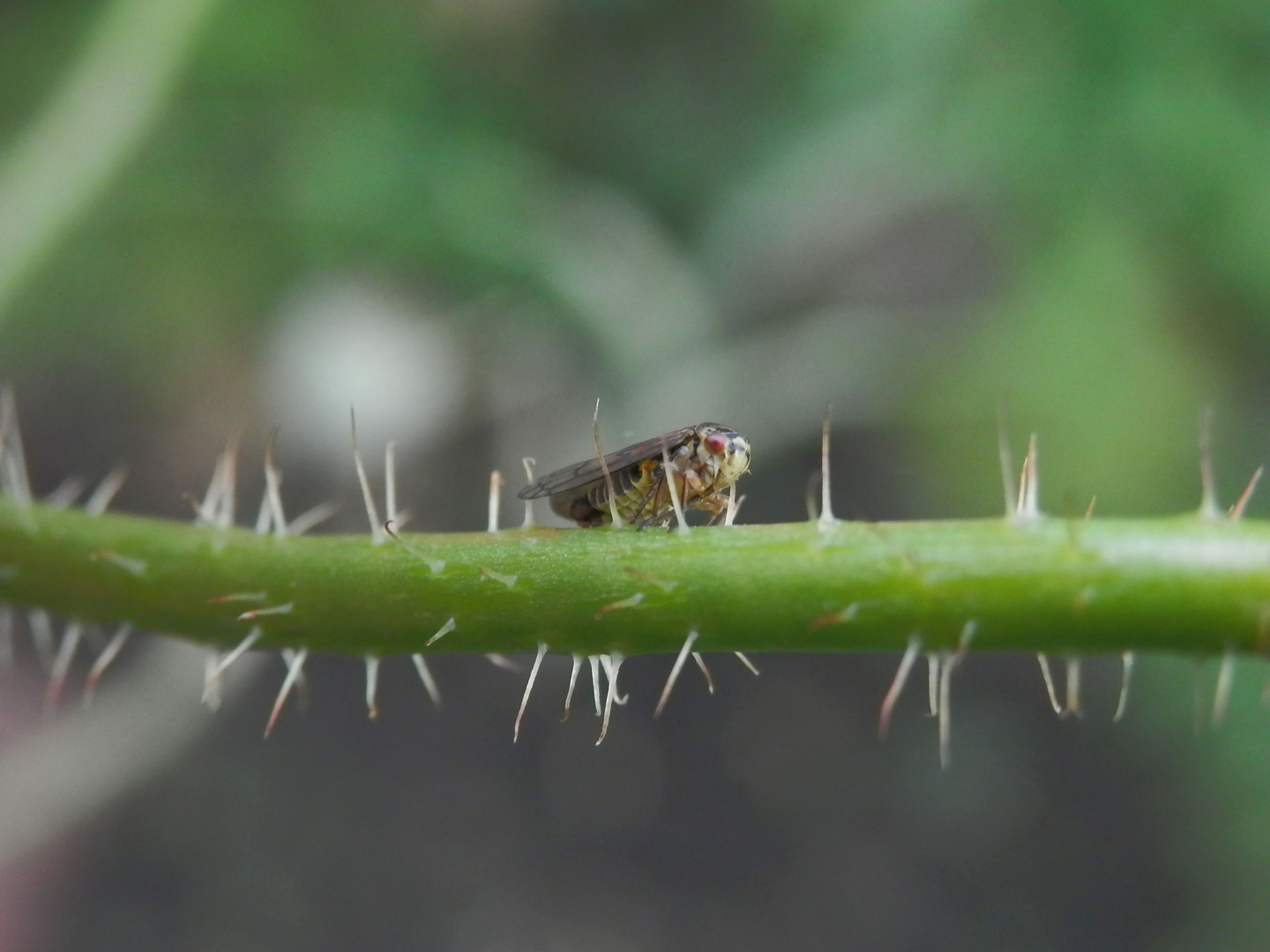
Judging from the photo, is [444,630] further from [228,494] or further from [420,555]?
[228,494]

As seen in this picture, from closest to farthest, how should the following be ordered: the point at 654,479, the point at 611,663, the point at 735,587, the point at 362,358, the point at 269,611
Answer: the point at 735,587 < the point at 611,663 < the point at 269,611 < the point at 654,479 < the point at 362,358

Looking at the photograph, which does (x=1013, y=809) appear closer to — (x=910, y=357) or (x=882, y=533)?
(x=910, y=357)

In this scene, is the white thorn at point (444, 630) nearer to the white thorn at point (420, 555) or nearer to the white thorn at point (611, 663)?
the white thorn at point (420, 555)

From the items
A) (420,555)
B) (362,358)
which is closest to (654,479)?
(420,555)

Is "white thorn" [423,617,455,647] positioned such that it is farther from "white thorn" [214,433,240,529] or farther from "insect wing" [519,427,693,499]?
"insect wing" [519,427,693,499]

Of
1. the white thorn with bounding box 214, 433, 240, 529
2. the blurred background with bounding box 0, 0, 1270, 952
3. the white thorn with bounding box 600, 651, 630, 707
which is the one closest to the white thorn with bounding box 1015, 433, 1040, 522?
the white thorn with bounding box 600, 651, 630, 707

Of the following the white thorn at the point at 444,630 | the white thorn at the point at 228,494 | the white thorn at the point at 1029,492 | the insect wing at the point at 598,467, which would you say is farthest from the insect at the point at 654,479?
the white thorn at the point at 1029,492

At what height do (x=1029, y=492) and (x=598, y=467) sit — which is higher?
(x=598, y=467)
